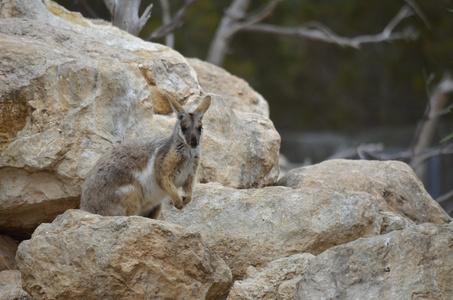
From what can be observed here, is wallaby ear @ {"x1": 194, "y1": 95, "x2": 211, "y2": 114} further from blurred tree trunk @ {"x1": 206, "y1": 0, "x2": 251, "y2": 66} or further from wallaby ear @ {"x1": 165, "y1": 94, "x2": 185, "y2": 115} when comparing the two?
blurred tree trunk @ {"x1": 206, "y1": 0, "x2": 251, "y2": 66}

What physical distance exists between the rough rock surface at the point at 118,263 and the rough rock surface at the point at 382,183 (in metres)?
2.27

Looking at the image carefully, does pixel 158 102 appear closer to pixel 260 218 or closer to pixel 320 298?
pixel 260 218

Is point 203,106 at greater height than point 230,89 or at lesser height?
greater

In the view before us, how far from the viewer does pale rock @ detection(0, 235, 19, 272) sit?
5.95 meters

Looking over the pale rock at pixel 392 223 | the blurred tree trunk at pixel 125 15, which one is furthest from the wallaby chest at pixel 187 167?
the blurred tree trunk at pixel 125 15

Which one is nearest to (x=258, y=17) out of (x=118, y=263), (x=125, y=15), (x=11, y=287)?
(x=125, y=15)

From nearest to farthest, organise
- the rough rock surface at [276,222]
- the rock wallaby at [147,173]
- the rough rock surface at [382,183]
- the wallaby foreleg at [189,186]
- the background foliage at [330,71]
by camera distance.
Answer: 1. the rough rock surface at [276,222]
2. the rock wallaby at [147,173]
3. the wallaby foreleg at [189,186]
4. the rough rock surface at [382,183]
5. the background foliage at [330,71]

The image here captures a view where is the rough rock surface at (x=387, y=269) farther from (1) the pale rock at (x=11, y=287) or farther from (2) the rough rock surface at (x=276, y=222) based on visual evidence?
(1) the pale rock at (x=11, y=287)

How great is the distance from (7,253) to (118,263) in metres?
1.93

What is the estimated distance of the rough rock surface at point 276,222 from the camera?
5613mm

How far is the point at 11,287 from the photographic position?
18.0 feet

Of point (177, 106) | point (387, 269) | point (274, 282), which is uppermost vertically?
point (387, 269)

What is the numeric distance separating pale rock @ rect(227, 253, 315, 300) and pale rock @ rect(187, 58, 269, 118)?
12.0 ft

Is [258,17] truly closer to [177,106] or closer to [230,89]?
[230,89]
